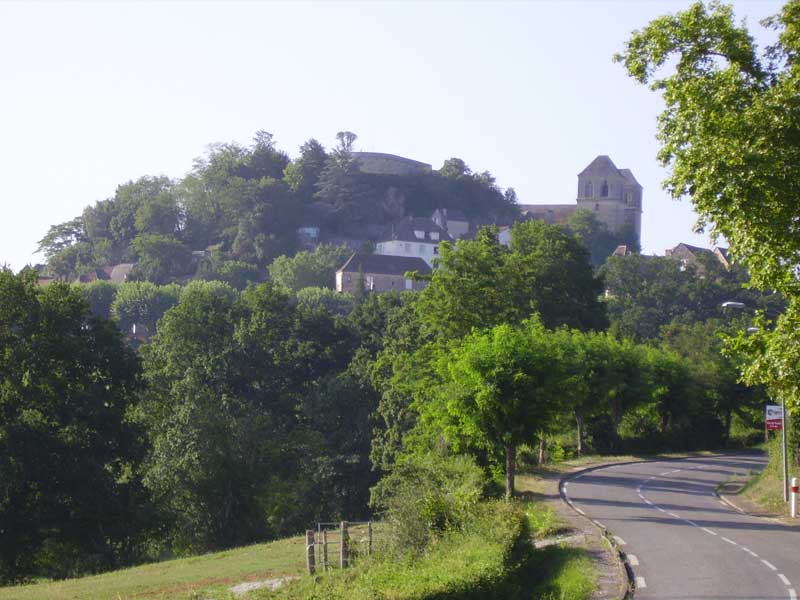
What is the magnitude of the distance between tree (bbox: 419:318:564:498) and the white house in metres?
144

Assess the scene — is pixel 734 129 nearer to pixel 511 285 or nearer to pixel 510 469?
pixel 510 469

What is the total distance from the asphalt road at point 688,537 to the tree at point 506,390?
2.88m

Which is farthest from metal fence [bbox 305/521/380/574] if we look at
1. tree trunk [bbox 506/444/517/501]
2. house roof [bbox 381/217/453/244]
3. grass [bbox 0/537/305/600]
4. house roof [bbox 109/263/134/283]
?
house roof [bbox 381/217/453/244]

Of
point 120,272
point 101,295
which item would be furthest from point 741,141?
point 120,272

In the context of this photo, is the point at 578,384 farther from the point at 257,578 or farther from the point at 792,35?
the point at 792,35

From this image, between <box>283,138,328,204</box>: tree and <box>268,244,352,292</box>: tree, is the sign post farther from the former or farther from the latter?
<box>283,138,328,204</box>: tree

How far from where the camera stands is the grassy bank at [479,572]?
51.1 ft

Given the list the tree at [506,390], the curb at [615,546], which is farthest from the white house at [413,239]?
the tree at [506,390]

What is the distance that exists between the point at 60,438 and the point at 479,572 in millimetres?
26506

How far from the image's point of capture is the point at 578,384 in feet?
94.7

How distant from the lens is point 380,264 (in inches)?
6388

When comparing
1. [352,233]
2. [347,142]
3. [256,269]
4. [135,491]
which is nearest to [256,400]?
[135,491]

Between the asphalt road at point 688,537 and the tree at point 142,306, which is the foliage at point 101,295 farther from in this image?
the asphalt road at point 688,537

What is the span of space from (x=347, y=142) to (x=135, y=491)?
5925 inches
